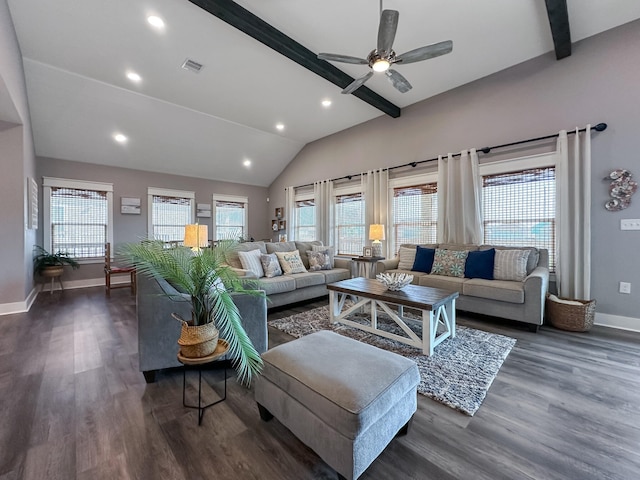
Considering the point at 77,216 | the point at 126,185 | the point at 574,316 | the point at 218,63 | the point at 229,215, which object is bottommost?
the point at 574,316

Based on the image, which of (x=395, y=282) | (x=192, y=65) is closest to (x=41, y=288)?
(x=192, y=65)

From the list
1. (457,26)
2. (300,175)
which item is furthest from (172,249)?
(300,175)

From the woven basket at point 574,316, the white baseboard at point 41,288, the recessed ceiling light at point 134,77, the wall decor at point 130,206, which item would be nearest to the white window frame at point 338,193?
the woven basket at point 574,316

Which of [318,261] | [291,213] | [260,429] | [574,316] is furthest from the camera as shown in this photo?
[291,213]

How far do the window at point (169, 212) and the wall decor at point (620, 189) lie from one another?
7.24 meters

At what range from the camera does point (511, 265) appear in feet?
11.2

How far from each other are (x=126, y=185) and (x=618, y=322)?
851 cm

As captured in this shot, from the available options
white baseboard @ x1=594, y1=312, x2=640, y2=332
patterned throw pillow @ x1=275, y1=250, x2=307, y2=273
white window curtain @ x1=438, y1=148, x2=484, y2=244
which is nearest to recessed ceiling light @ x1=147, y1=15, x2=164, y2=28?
patterned throw pillow @ x1=275, y1=250, x2=307, y2=273

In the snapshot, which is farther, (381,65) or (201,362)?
(381,65)

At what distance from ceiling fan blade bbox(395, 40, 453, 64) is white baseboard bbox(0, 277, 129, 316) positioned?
562 centimetres

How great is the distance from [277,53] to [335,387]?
3.98 metres

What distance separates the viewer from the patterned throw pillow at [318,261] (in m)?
4.58

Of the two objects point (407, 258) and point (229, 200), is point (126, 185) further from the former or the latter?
point (407, 258)

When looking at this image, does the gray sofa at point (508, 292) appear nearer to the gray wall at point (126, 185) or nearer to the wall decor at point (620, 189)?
the wall decor at point (620, 189)
